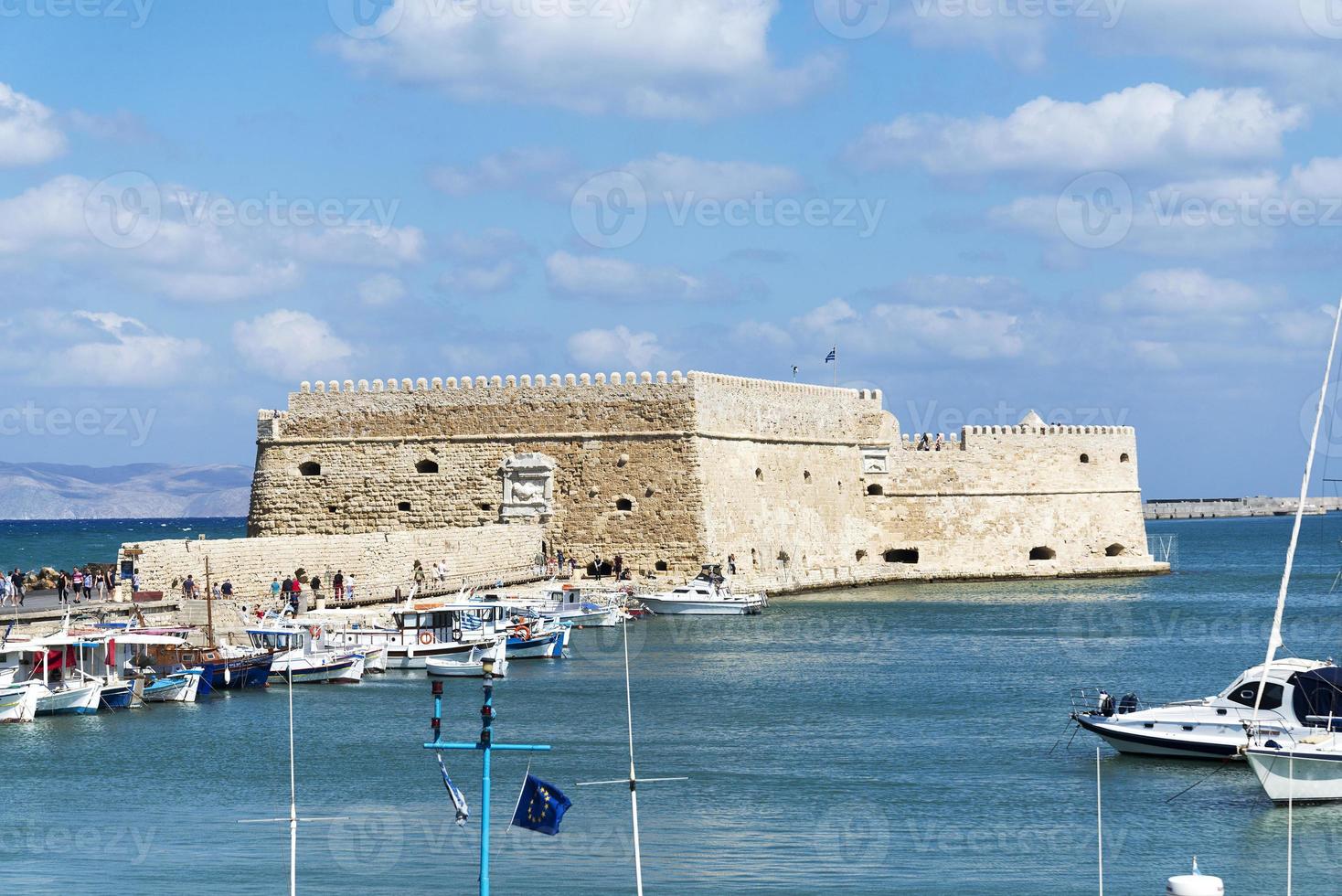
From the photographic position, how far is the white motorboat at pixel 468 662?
84.1 feet

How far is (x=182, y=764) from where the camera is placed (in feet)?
59.8

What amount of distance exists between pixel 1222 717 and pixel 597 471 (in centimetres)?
2000

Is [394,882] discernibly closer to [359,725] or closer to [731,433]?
[359,725]

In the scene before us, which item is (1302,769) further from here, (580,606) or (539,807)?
(580,606)

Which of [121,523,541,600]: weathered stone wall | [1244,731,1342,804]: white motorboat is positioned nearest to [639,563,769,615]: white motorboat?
[121,523,541,600]: weathered stone wall

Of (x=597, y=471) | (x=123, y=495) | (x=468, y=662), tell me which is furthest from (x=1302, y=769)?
(x=123, y=495)

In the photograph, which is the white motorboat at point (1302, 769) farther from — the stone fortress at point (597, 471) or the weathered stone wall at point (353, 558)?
the stone fortress at point (597, 471)

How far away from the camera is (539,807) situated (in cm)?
1017

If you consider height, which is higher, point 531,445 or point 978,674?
point 531,445

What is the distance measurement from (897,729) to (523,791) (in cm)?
1110

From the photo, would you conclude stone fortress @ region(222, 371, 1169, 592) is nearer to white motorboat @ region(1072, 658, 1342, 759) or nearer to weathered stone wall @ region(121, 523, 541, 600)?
weathered stone wall @ region(121, 523, 541, 600)

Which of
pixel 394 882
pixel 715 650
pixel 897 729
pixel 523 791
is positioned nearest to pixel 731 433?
pixel 715 650

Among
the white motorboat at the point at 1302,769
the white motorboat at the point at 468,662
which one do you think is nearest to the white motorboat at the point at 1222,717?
the white motorboat at the point at 1302,769

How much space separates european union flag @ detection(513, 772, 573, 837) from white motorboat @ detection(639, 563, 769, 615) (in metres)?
23.6
